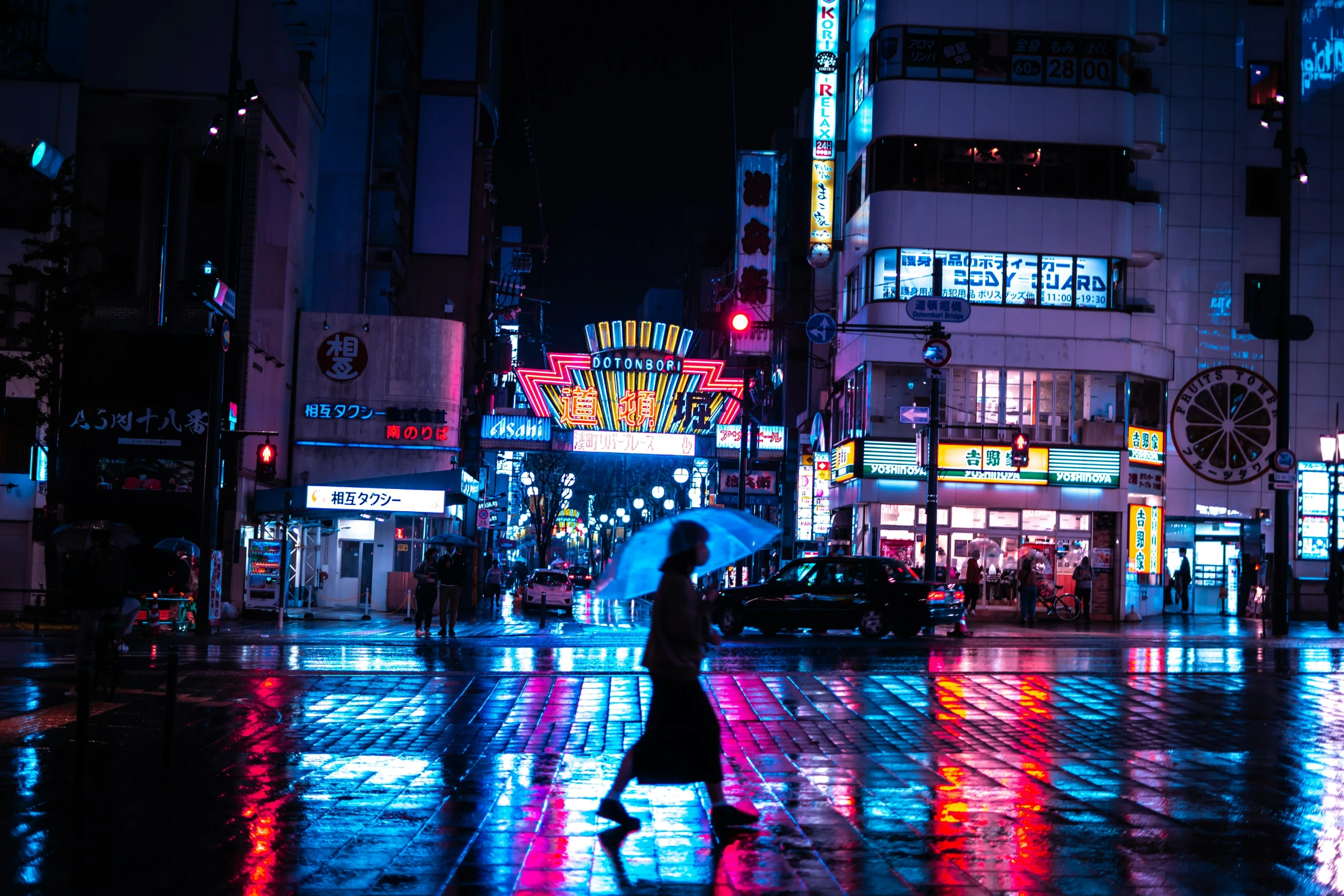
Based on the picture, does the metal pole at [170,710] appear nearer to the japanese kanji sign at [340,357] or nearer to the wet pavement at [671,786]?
the wet pavement at [671,786]

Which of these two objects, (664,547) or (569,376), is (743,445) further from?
(664,547)

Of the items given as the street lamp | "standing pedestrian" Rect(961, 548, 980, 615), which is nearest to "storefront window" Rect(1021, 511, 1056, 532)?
"standing pedestrian" Rect(961, 548, 980, 615)

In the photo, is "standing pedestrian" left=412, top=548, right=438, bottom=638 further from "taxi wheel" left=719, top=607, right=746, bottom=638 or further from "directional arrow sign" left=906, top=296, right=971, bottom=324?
"directional arrow sign" left=906, top=296, right=971, bottom=324

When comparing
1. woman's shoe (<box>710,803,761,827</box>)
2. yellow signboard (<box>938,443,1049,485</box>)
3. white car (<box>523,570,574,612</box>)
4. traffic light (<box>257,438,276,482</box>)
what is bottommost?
white car (<box>523,570,574,612</box>)

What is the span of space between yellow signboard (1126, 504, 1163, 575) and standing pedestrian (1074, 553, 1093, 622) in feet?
15.2

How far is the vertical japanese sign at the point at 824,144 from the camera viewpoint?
156 feet

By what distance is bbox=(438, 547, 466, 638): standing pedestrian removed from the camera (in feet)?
96.6

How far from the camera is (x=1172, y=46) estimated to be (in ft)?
159

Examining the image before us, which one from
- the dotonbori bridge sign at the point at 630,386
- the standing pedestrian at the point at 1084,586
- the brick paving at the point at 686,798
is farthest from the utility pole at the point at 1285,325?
the dotonbori bridge sign at the point at 630,386

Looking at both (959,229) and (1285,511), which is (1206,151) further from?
(1285,511)

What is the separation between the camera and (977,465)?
42062 mm

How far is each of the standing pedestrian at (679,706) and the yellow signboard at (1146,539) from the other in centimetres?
3814

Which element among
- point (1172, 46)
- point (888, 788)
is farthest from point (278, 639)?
point (1172, 46)

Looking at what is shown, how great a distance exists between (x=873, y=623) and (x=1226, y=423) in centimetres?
2528
